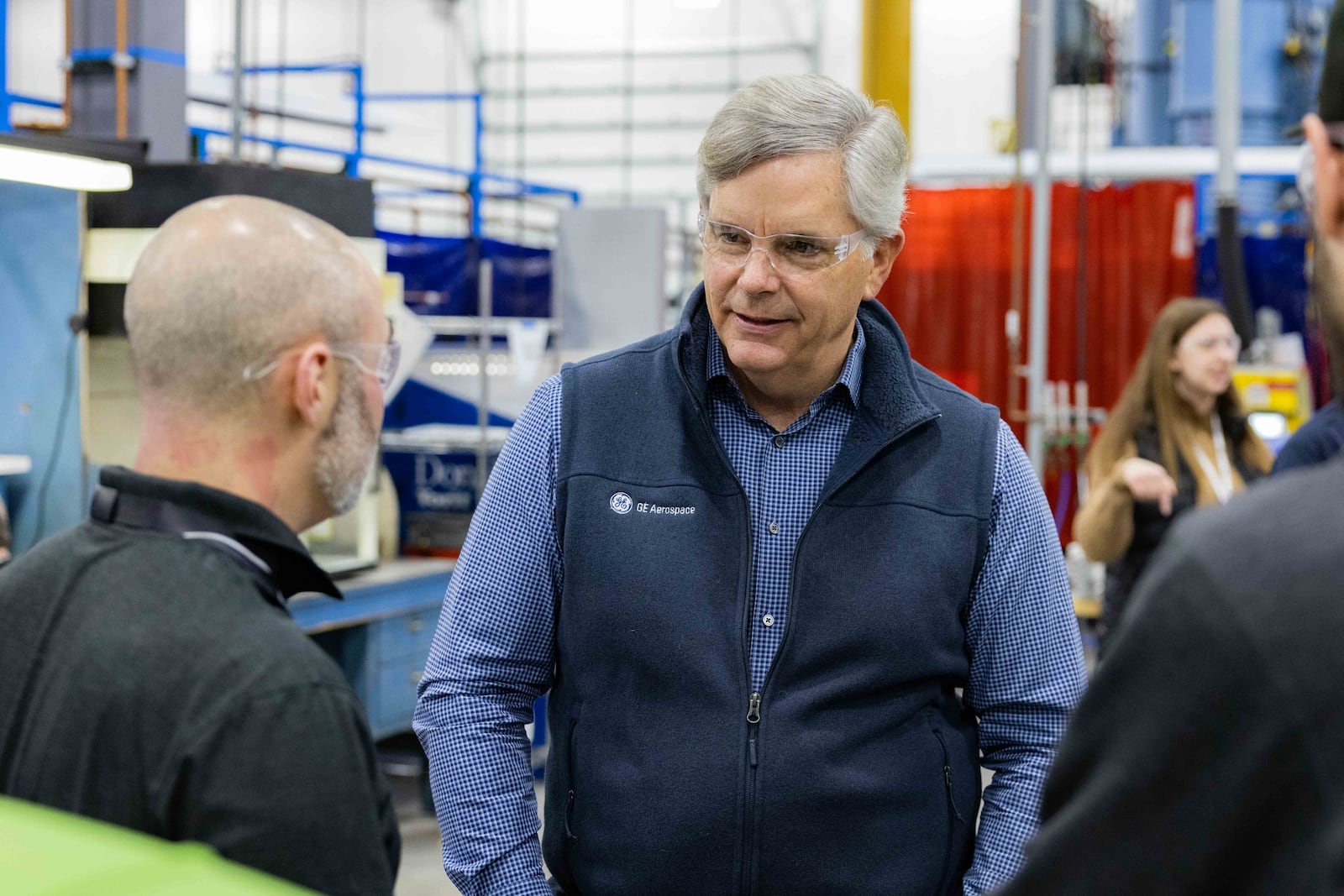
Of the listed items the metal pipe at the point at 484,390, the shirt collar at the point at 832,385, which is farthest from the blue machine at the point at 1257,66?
the shirt collar at the point at 832,385

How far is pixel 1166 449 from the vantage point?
12.4 feet

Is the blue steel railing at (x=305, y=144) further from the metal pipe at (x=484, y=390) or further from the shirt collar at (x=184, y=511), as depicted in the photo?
the shirt collar at (x=184, y=511)

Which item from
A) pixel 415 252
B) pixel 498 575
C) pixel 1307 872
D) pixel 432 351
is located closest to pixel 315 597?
pixel 432 351

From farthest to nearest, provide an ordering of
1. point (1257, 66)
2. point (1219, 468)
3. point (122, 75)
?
point (1257, 66), point (122, 75), point (1219, 468)

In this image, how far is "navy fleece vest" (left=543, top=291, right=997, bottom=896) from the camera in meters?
1.49

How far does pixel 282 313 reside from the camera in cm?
121

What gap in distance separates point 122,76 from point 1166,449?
3.63 meters

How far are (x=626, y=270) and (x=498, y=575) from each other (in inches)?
171

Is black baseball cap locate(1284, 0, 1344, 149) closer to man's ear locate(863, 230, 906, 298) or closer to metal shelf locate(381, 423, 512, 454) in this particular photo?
man's ear locate(863, 230, 906, 298)

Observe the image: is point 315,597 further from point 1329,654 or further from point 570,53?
point 570,53

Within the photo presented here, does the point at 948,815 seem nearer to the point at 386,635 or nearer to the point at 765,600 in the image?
the point at 765,600

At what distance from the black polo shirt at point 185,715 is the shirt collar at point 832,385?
709mm

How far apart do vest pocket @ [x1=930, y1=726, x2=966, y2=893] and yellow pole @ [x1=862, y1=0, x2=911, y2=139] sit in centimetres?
555

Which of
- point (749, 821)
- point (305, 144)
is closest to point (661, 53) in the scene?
point (305, 144)
